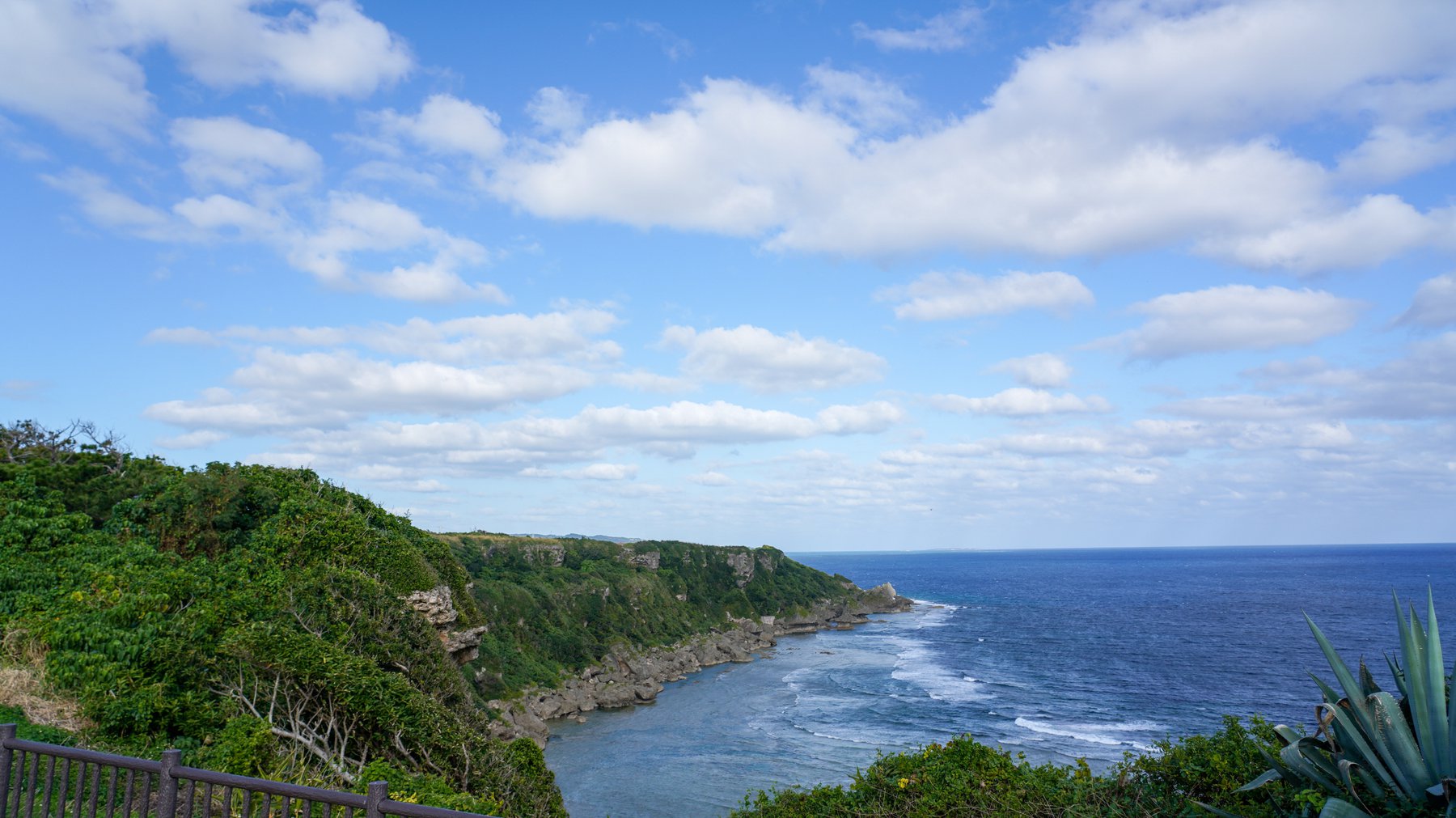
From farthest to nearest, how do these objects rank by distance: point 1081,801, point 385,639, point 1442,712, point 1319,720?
point 385,639
point 1081,801
point 1319,720
point 1442,712

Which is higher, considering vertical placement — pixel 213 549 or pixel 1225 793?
pixel 213 549

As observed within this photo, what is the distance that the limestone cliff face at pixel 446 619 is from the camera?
19172 millimetres

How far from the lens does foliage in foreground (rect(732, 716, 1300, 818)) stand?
888 centimetres

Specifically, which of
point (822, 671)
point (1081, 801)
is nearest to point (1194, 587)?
point (822, 671)

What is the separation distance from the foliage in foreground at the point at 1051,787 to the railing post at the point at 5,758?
31.6ft

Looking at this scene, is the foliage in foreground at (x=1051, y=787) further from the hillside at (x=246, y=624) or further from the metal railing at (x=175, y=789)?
the metal railing at (x=175, y=789)

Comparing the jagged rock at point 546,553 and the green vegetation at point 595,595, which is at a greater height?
the jagged rock at point 546,553

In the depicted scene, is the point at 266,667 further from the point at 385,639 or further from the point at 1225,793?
the point at 1225,793

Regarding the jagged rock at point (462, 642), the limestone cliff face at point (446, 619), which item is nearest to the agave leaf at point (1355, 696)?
the limestone cliff face at point (446, 619)

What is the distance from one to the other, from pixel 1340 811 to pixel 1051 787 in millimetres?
5526

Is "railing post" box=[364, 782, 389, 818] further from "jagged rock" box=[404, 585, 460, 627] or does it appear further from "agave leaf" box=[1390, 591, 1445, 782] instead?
"jagged rock" box=[404, 585, 460, 627]

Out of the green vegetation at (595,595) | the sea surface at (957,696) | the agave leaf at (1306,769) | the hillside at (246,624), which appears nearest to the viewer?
the agave leaf at (1306,769)

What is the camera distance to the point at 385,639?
16.3 metres

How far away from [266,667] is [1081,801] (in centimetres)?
1288
